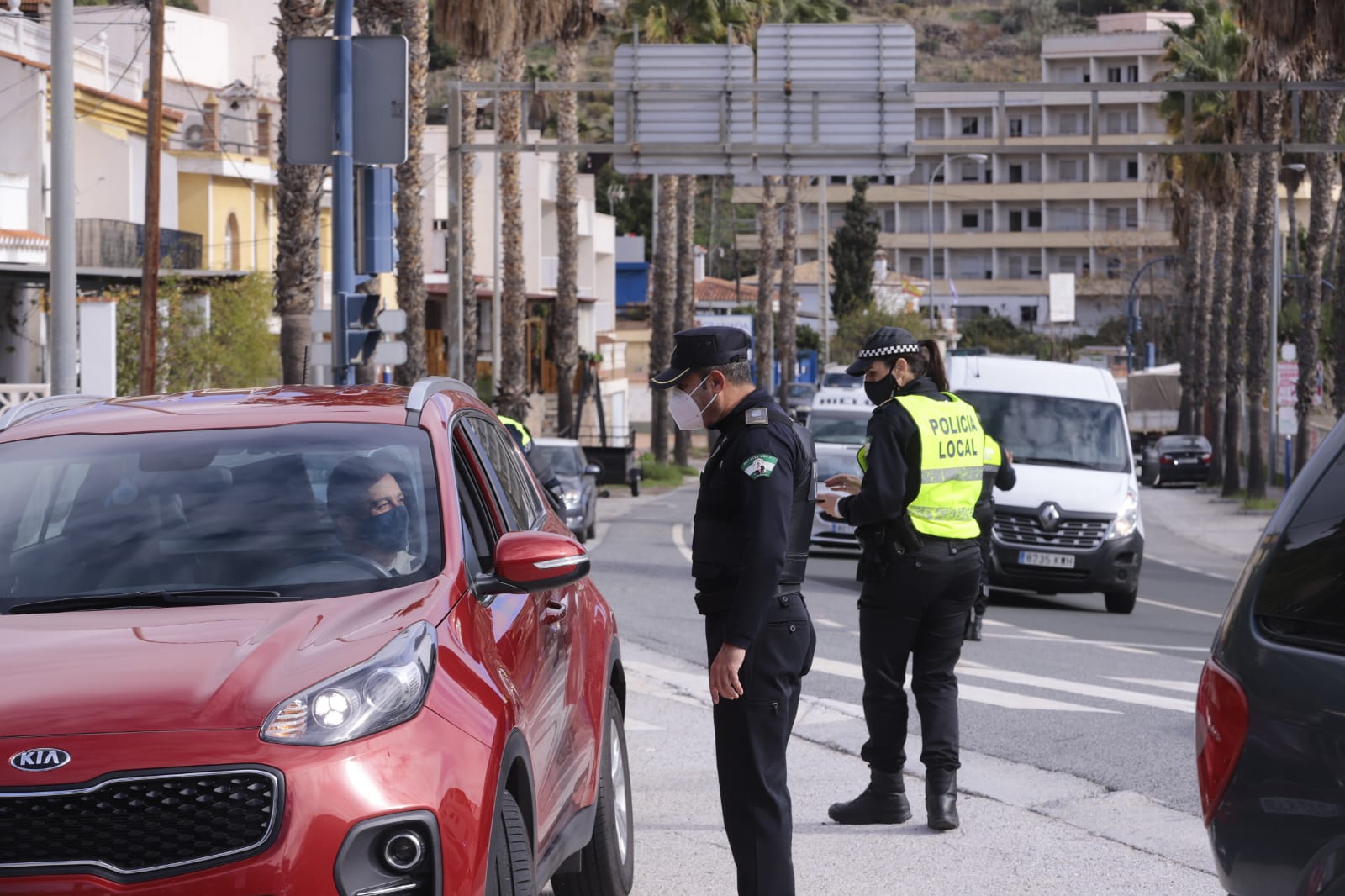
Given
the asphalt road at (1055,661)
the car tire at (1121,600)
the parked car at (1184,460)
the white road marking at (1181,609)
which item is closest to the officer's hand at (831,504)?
the asphalt road at (1055,661)

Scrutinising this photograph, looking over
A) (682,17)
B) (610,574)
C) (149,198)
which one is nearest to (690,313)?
(682,17)

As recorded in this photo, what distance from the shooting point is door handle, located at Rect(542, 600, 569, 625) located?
16.9 feet

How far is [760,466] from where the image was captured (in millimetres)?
5141

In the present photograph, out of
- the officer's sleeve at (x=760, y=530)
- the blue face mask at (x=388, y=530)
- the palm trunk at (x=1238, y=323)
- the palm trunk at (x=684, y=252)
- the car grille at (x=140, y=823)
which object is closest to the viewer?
the car grille at (x=140, y=823)

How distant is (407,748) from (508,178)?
120 feet

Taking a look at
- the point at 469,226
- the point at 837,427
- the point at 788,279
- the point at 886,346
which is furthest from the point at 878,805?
the point at 788,279

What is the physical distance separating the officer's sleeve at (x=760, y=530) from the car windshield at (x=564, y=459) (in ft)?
69.8

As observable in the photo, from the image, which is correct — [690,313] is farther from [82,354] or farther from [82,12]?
[82,354]

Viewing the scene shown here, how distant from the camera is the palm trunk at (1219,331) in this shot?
51500 millimetres

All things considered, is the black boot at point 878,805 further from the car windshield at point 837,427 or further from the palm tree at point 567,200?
the palm tree at point 567,200

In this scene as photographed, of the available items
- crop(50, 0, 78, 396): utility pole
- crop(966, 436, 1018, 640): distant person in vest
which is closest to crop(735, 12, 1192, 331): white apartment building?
crop(50, 0, 78, 396): utility pole

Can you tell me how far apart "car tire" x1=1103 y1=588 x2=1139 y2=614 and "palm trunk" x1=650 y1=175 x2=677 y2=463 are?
92.8ft

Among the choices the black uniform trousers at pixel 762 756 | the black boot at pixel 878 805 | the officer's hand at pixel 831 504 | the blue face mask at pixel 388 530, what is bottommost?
the black boot at pixel 878 805

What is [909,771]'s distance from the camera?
8453 mm
